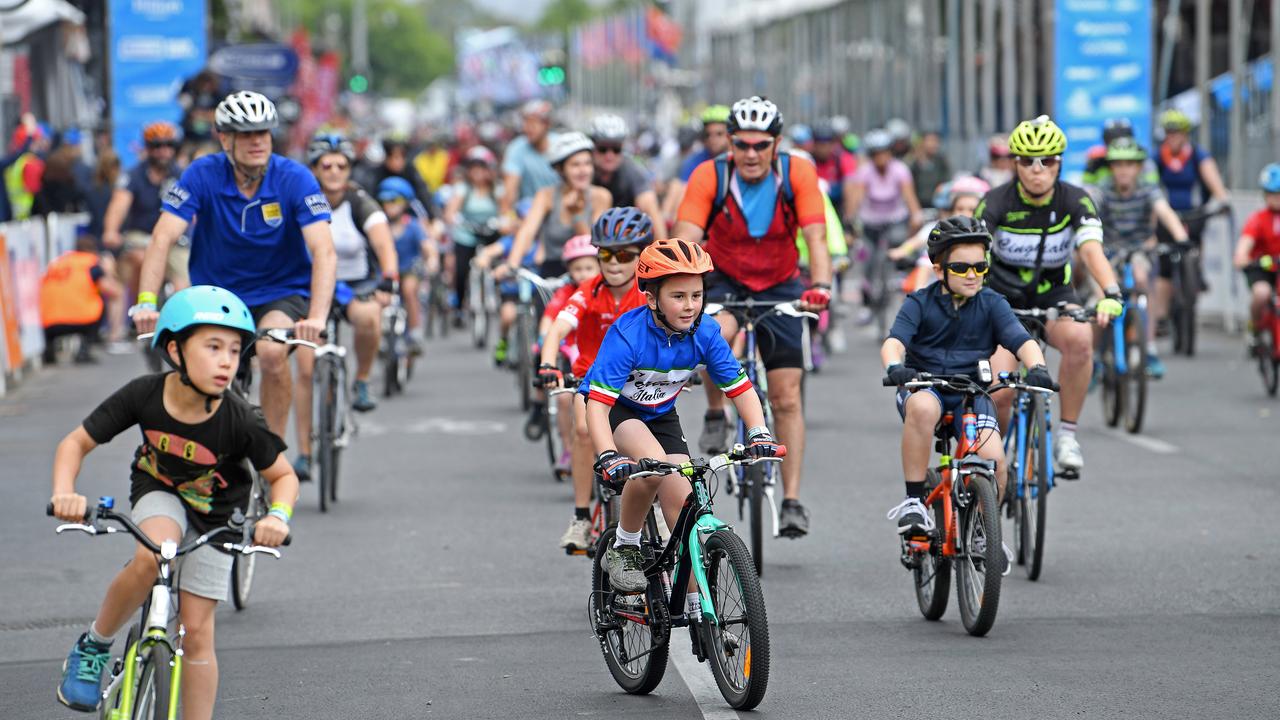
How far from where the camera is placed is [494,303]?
22.4m

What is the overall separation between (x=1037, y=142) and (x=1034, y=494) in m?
1.66

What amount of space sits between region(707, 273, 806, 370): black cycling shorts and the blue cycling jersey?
267 centimetres

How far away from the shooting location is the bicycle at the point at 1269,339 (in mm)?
15859

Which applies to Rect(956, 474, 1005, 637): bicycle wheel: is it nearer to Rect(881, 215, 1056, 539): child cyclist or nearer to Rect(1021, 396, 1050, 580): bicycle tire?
Rect(881, 215, 1056, 539): child cyclist

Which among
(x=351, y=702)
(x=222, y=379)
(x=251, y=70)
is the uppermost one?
(x=251, y=70)

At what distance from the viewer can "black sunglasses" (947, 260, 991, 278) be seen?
8633 mm

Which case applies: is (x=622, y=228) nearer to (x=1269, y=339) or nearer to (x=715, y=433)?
(x=715, y=433)

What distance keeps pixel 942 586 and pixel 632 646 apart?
60.7 inches

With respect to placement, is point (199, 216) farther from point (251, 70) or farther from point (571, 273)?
point (251, 70)

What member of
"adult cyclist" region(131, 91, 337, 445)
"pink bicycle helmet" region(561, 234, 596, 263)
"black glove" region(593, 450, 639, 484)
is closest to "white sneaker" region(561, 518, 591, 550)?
"adult cyclist" region(131, 91, 337, 445)

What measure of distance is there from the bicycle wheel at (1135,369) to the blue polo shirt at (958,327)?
5.56m

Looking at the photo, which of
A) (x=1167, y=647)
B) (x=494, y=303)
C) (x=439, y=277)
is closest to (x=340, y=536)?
(x=1167, y=647)

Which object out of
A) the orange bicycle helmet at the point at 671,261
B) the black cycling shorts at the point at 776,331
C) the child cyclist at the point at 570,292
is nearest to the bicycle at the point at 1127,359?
the child cyclist at the point at 570,292

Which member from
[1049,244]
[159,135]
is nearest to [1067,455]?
[1049,244]
